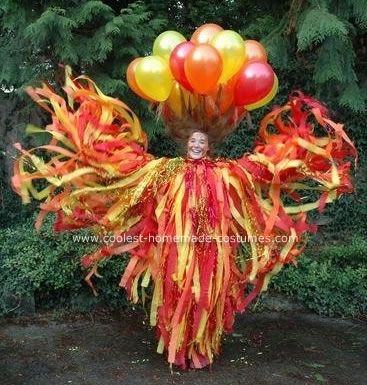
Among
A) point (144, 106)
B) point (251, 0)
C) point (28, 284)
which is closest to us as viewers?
point (28, 284)

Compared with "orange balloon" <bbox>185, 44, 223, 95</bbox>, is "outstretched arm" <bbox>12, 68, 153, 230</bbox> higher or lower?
lower

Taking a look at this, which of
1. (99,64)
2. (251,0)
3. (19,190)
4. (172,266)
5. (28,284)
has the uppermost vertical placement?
(251,0)

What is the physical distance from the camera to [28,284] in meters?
4.46

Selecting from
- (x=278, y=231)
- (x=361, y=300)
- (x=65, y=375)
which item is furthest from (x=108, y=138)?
(x=361, y=300)

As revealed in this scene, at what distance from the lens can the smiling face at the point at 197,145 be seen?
3320 millimetres

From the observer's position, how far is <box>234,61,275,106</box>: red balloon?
3.15 meters

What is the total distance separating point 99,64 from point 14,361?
272 centimetres

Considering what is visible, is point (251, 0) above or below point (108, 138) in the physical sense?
above

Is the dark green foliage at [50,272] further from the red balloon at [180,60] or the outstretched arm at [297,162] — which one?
the red balloon at [180,60]

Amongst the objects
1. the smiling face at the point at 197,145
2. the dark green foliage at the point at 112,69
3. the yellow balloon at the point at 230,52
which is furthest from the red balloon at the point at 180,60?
the dark green foliage at the point at 112,69

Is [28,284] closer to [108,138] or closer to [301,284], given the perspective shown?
[108,138]

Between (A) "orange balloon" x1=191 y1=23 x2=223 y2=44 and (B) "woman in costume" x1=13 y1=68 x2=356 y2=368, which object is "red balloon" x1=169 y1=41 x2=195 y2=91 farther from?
(B) "woman in costume" x1=13 y1=68 x2=356 y2=368

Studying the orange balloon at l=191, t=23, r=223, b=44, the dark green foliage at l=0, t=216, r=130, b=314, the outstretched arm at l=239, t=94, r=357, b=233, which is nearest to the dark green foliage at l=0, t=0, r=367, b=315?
the dark green foliage at l=0, t=216, r=130, b=314

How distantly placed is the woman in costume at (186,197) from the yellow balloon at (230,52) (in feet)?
1.23
